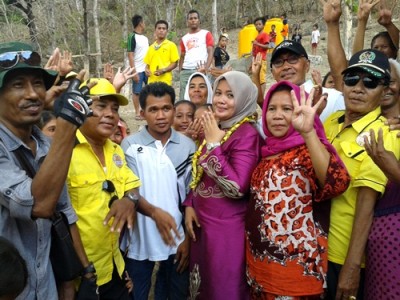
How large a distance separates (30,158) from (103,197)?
2.21ft

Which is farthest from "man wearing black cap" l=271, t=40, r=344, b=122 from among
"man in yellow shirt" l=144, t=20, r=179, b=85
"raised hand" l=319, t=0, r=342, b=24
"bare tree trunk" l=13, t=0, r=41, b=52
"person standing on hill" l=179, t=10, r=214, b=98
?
"bare tree trunk" l=13, t=0, r=41, b=52

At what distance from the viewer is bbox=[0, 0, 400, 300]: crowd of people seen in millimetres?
1749

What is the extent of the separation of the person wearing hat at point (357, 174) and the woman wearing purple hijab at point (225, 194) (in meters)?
0.55

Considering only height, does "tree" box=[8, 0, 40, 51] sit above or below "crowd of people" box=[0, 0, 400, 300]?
above

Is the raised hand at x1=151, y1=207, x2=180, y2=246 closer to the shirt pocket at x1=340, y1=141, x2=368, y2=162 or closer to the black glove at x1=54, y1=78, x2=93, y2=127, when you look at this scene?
the black glove at x1=54, y1=78, x2=93, y2=127

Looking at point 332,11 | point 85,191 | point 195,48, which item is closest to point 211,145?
point 85,191

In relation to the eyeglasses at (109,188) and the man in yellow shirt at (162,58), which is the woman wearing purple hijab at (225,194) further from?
the man in yellow shirt at (162,58)

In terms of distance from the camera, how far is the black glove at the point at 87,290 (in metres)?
2.15

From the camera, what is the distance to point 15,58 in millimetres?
1744

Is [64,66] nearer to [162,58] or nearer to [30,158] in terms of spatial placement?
[30,158]

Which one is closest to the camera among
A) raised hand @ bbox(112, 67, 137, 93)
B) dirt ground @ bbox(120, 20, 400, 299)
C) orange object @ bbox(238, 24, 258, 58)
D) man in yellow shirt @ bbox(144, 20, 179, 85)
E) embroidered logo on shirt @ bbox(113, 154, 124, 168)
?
embroidered logo on shirt @ bbox(113, 154, 124, 168)

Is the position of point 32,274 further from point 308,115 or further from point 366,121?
point 366,121

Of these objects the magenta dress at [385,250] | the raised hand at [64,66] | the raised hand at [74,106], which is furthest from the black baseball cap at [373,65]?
the raised hand at [64,66]

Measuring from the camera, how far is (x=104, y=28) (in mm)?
25672
